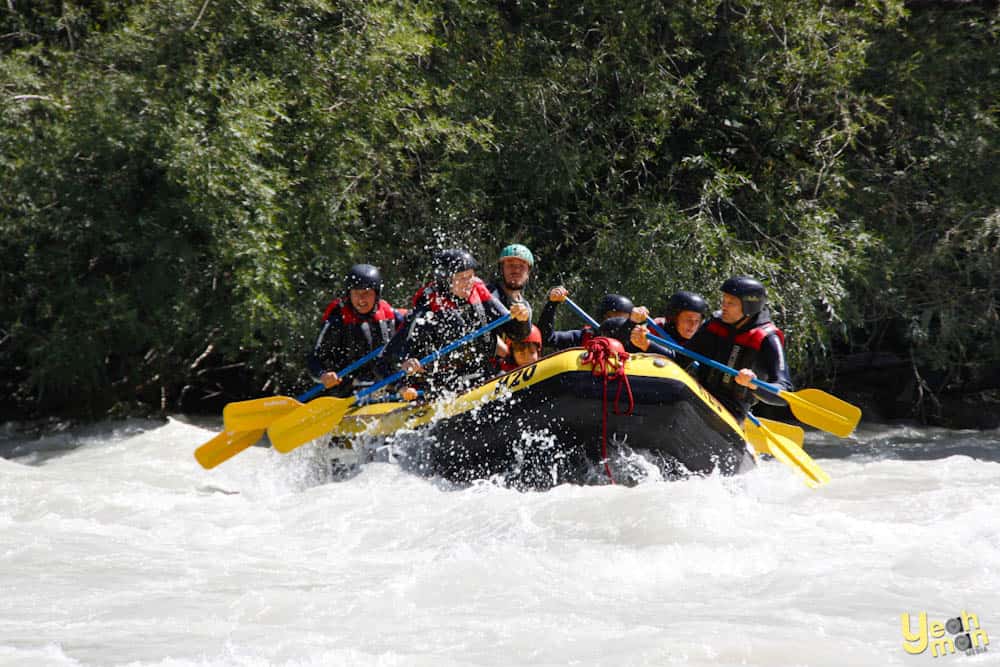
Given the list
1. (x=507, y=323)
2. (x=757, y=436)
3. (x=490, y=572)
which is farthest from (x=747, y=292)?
(x=490, y=572)

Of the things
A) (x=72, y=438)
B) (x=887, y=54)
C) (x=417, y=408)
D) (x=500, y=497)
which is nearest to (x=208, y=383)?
(x=72, y=438)

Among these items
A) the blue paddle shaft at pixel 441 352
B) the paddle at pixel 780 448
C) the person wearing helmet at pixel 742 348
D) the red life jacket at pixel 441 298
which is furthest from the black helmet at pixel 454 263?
the person wearing helmet at pixel 742 348

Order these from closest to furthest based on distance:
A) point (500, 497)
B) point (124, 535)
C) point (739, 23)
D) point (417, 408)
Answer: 1. point (124, 535)
2. point (500, 497)
3. point (417, 408)
4. point (739, 23)

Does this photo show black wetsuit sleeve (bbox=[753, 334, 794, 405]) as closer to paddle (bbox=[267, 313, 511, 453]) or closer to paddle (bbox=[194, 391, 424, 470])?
paddle (bbox=[267, 313, 511, 453])

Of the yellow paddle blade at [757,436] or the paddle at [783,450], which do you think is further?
the yellow paddle blade at [757,436]

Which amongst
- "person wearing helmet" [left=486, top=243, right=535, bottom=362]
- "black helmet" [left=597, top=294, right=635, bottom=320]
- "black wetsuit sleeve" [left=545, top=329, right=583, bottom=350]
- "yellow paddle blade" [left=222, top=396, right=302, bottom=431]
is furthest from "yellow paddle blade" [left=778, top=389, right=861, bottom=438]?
"yellow paddle blade" [left=222, top=396, right=302, bottom=431]

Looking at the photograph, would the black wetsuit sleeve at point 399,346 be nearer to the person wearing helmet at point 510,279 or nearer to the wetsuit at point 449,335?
the wetsuit at point 449,335

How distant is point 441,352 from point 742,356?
1815mm

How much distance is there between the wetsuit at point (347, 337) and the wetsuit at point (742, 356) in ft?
6.90

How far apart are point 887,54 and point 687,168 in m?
2.06

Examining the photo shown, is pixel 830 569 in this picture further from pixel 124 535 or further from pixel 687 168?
pixel 687 168

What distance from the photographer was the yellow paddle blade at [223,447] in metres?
6.61

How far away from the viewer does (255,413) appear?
6723 mm

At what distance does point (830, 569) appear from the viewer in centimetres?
411
